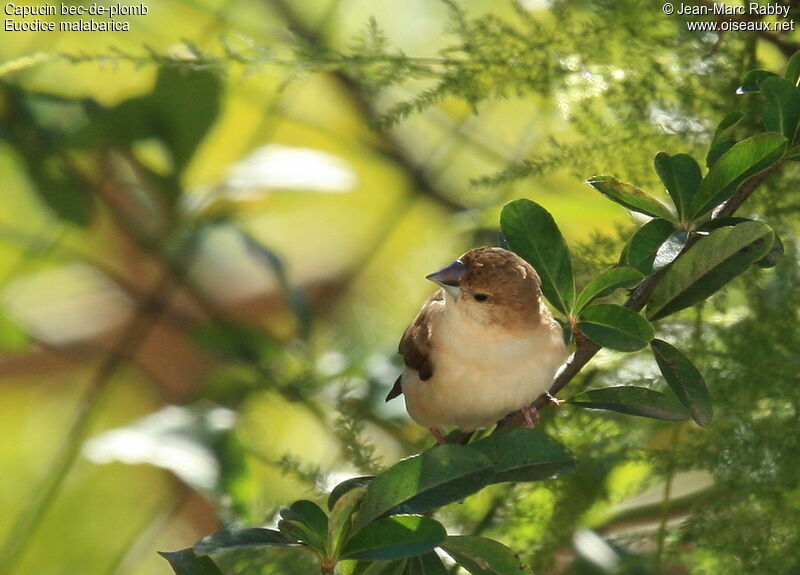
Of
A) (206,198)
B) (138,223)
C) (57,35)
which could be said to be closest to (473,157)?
(206,198)

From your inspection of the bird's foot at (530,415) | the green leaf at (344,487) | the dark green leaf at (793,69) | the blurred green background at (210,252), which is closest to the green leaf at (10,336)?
the blurred green background at (210,252)

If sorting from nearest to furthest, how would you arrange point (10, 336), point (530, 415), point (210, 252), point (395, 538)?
point (395, 538)
point (530, 415)
point (10, 336)
point (210, 252)

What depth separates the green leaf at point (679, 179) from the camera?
45cm

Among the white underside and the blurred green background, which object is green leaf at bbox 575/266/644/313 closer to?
the white underside

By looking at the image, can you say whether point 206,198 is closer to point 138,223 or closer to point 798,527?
point 138,223

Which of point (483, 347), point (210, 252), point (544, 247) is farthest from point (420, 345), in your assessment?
point (210, 252)

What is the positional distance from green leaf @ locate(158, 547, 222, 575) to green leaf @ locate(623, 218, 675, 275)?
0.23 m

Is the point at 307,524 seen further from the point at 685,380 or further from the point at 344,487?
the point at 685,380

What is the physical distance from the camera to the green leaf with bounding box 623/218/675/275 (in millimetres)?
442

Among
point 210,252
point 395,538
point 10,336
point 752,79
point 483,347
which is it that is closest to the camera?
point 395,538

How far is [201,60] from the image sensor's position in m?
0.72

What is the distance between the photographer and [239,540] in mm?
369

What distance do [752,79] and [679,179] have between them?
74mm

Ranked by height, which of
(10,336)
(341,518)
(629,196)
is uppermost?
(629,196)
